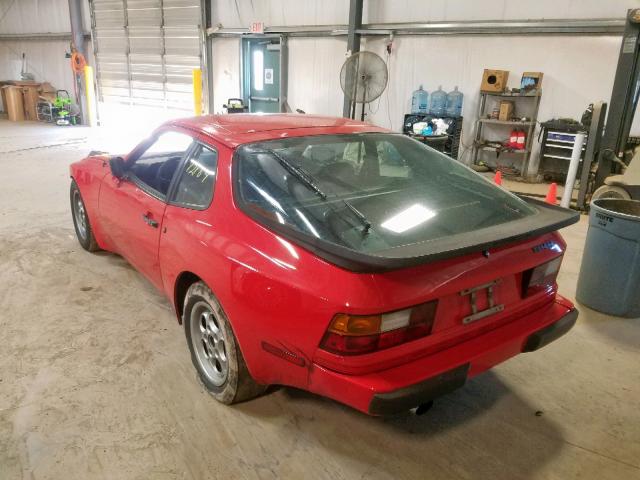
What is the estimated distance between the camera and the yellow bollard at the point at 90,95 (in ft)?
44.0

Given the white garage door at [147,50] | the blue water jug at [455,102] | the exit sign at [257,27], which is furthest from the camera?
the white garage door at [147,50]

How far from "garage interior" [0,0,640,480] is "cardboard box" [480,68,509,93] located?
59 mm

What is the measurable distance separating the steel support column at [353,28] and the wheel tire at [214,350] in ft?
23.3

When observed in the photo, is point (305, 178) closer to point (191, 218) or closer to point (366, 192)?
point (366, 192)

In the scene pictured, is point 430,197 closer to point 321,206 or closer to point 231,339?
point 321,206

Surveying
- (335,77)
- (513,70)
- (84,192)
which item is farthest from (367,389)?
(335,77)

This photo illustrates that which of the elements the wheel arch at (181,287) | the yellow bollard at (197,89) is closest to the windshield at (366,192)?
the wheel arch at (181,287)

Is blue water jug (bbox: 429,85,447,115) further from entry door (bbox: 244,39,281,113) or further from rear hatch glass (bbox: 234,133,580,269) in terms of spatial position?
rear hatch glass (bbox: 234,133,580,269)

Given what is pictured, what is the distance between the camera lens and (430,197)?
2.24m

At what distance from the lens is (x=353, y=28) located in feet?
29.0

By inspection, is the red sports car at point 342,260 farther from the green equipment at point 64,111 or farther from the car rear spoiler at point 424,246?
the green equipment at point 64,111

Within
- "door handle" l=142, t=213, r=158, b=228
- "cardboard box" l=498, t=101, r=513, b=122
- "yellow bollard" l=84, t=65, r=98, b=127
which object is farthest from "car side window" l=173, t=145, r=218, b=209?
"yellow bollard" l=84, t=65, r=98, b=127

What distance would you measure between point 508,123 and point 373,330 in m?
7.10

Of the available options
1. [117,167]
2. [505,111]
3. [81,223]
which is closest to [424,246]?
[117,167]
